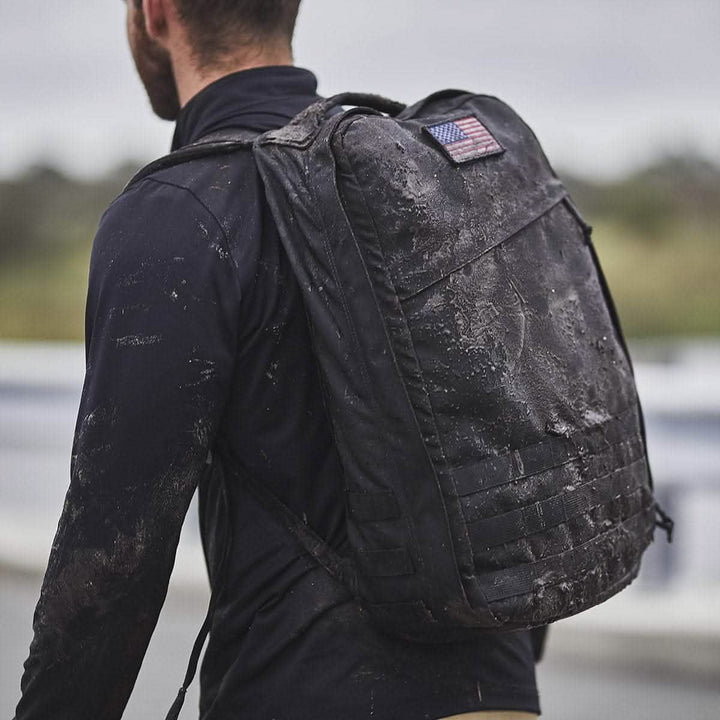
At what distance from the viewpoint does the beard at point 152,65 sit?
2008mm

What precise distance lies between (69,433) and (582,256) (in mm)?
4704

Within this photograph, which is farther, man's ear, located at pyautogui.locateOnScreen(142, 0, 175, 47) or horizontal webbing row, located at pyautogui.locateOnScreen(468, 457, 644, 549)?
man's ear, located at pyautogui.locateOnScreen(142, 0, 175, 47)

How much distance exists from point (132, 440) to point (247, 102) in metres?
0.59

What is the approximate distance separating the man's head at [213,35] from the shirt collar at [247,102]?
0.11 feet

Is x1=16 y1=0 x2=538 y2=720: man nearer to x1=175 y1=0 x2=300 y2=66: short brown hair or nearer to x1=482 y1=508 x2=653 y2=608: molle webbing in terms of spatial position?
x1=482 y1=508 x2=653 y2=608: molle webbing

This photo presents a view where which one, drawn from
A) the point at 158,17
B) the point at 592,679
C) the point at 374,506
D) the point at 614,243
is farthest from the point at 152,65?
the point at 614,243

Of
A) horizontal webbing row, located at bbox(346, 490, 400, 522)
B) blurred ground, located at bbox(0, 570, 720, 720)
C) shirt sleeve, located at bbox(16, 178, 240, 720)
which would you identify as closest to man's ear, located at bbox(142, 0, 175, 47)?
shirt sleeve, located at bbox(16, 178, 240, 720)

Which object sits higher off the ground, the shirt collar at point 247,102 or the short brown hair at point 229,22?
the short brown hair at point 229,22

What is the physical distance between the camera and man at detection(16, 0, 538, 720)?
5.30 feet

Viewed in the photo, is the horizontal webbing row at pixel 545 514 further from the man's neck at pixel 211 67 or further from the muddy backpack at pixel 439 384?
the man's neck at pixel 211 67

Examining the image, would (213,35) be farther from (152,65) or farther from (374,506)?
(374,506)

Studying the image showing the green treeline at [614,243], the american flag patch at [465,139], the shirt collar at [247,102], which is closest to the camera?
the american flag patch at [465,139]

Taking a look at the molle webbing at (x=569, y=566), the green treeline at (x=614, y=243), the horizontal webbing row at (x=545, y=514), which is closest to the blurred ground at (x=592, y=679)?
the molle webbing at (x=569, y=566)

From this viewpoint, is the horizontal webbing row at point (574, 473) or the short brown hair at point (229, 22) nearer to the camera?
the horizontal webbing row at point (574, 473)
